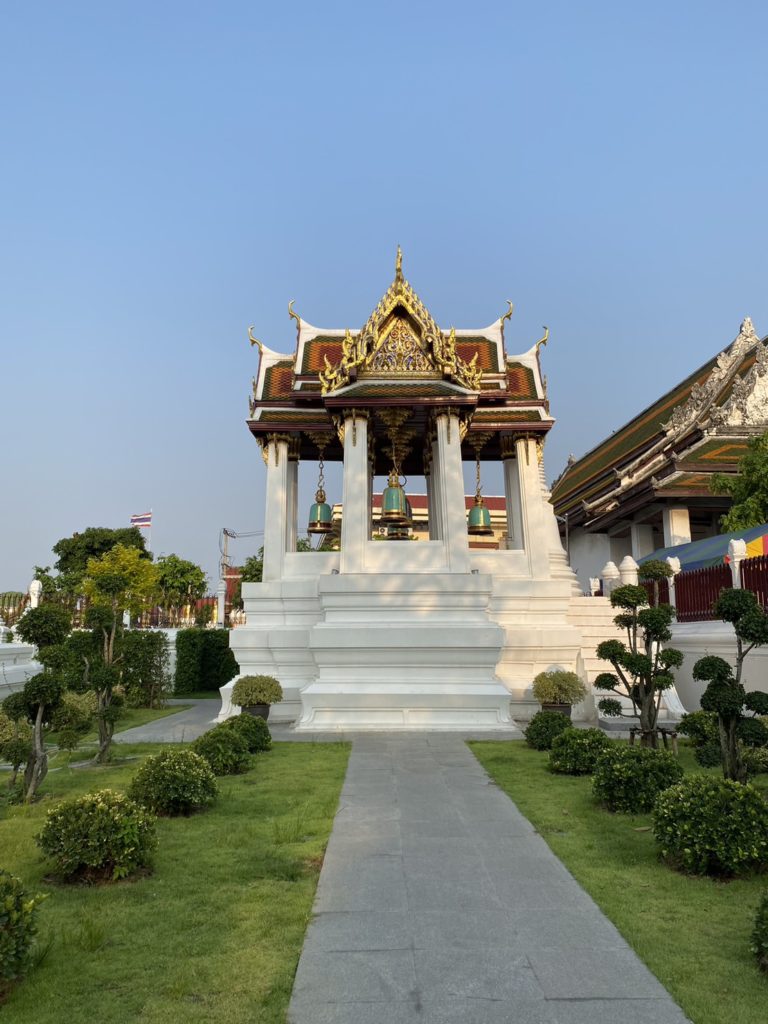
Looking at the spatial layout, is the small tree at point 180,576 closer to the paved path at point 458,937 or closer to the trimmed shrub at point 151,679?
the trimmed shrub at point 151,679

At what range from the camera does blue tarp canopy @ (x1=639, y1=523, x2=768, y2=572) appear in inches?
612

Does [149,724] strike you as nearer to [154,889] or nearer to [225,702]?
[225,702]

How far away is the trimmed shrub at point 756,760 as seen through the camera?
295 inches

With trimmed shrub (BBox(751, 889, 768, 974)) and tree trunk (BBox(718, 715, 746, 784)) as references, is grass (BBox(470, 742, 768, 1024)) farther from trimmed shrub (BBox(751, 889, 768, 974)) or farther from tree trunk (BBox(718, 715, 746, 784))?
tree trunk (BBox(718, 715, 746, 784))

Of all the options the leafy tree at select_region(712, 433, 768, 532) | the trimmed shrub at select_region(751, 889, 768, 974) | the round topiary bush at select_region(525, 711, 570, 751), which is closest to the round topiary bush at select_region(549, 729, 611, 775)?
the round topiary bush at select_region(525, 711, 570, 751)

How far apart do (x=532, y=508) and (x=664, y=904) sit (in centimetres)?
1142

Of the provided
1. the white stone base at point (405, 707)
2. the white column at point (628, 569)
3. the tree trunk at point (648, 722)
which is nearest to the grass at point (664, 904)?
the tree trunk at point (648, 722)

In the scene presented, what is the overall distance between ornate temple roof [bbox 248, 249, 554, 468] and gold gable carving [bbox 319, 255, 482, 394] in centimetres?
2

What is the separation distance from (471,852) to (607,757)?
208cm

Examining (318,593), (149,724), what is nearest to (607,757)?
(318,593)

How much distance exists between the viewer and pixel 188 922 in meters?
4.07

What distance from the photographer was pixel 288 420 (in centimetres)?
1512

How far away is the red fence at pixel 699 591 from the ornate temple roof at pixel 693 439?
34.2 feet

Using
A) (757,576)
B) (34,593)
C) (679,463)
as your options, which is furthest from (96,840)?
(679,463)
